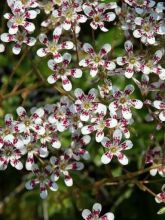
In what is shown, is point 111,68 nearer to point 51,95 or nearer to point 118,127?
point 118,127

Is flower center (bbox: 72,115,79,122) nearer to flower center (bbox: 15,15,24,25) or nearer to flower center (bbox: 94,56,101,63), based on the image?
flower center (bbox: 94,56,101,63)

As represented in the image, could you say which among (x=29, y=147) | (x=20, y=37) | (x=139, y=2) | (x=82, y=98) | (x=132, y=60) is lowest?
(x=29, y=147)

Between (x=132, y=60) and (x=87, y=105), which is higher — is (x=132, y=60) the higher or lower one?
the higher one

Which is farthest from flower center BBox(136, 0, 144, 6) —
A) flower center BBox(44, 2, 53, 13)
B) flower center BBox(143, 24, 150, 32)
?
flower center BBox(44, 2, 53, 13)

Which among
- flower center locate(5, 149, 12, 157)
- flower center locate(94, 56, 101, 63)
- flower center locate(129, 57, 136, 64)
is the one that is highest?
flower center locate(94, 56, 101, 63)

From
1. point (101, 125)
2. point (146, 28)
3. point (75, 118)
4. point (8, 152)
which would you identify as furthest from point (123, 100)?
point (8, 152)

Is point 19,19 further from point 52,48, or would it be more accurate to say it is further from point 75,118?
point 75,118

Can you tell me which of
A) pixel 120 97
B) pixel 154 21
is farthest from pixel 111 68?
pixel 154 21

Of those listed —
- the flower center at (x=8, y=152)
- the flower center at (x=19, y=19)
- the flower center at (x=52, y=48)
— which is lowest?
the flower center at (x=8, y=152)

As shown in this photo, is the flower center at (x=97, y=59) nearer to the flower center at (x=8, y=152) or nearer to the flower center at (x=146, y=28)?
the flower center at (x=146, y=28)

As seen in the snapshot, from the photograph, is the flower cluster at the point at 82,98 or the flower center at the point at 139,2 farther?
the flower center at the point at 139,2

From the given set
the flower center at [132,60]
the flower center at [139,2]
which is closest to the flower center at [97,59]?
the flower center at [132,60]
